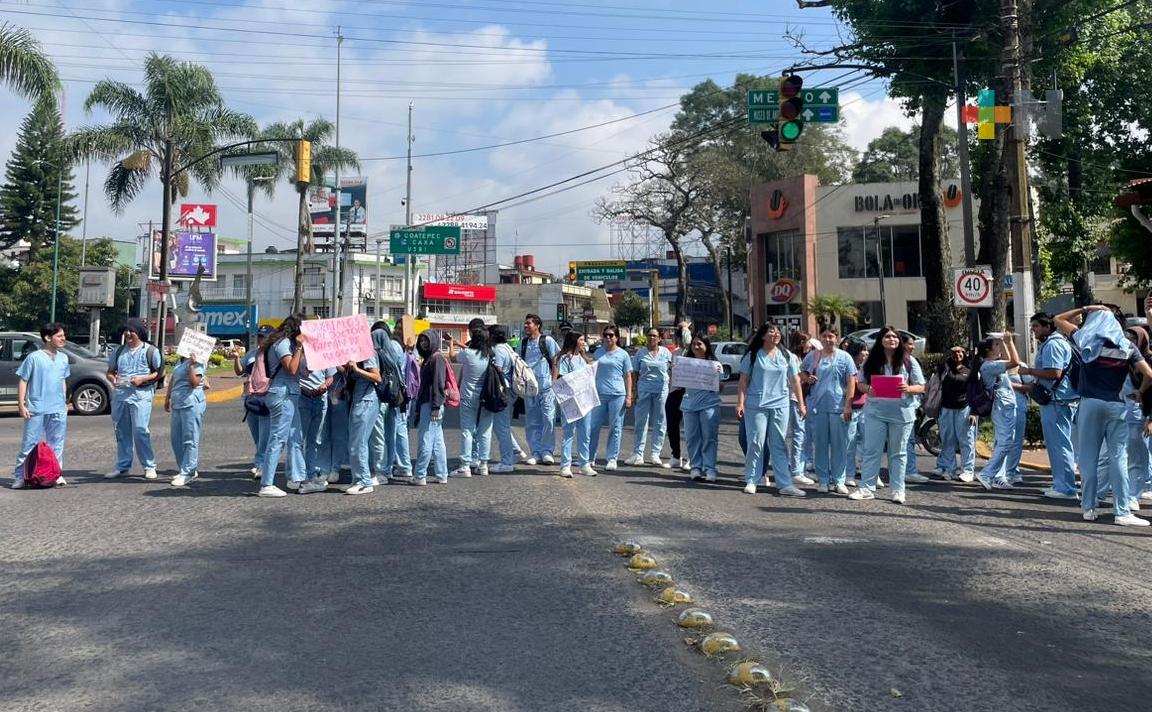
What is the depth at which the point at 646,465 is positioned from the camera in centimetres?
1292

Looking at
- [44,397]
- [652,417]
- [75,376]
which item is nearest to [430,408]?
[652,417]

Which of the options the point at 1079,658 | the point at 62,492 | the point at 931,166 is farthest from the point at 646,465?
the point at 931,166

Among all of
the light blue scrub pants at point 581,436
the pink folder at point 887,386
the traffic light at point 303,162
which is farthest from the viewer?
the traffic light at point 303,162

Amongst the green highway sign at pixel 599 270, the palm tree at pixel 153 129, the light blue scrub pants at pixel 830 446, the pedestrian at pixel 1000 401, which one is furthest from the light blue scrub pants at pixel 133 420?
the green highway sign at pixel 599 270

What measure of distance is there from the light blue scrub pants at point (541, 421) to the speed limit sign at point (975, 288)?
251 inches

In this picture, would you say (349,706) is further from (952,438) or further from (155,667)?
(952,438)

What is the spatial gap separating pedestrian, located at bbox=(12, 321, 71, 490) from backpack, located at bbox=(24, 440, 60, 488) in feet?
0.26

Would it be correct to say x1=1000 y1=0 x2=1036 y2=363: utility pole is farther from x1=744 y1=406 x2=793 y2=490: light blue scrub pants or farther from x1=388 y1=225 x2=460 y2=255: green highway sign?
x1=388 y1=225 x2=460 y2=255: green highway sign

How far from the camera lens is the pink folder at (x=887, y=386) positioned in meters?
9.77

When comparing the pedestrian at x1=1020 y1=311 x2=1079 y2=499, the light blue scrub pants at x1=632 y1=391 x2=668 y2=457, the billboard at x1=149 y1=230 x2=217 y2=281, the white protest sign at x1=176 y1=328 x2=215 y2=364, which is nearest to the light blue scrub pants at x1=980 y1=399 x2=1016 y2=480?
the pedestrian at x1=1020 y1=311 x2=1079 y2=499

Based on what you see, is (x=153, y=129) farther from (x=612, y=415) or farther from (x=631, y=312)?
(x=631, y=312)

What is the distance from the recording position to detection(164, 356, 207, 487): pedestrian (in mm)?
10414

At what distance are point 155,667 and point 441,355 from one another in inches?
260

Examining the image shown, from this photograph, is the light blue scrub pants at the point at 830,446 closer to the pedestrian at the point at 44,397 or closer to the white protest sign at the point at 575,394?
the white protest sign at the point at 575,394
